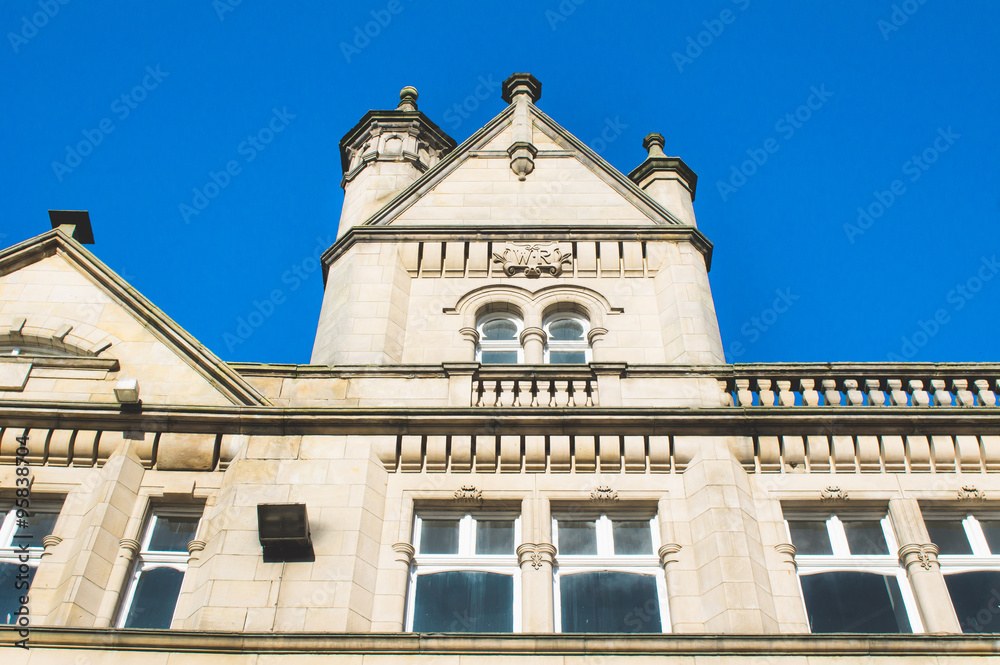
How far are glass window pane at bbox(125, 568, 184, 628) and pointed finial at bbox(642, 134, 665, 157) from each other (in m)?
12.6

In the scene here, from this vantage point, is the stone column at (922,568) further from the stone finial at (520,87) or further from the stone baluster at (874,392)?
the stone finial at (520,87)

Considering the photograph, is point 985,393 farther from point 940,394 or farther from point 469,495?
point 469,495

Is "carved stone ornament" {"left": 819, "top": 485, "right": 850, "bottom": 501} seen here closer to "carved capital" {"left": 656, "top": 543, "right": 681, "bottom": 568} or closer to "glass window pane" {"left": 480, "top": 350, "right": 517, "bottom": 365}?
"carved capital" {"left": 656, "top": 543, "right": 681, "bottom": 568}

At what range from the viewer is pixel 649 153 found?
72.8 feet

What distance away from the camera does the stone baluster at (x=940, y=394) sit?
14.8m

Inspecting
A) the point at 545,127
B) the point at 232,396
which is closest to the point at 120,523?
the point at 232,396

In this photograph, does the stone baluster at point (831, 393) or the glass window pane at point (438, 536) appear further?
the stone baluster at point (831, 393)

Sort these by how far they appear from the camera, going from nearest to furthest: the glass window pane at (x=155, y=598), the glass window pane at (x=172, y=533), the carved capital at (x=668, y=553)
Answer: the glass window pane at (x=155, y=598), the carved capital at (x=668, y=553), the glass window pane at (x=172, y=533)

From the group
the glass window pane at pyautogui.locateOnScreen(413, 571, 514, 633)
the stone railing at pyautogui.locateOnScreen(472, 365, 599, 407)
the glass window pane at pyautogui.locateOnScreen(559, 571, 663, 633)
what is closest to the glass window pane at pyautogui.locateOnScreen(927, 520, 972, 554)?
the glass window pane at pyautogui.locateOnScreen(559, 571, 663, 633)

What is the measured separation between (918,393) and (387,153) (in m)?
11.0

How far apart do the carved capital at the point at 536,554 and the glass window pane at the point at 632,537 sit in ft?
2.58

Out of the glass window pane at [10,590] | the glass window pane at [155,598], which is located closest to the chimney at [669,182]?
the glass window pane at [155,598]

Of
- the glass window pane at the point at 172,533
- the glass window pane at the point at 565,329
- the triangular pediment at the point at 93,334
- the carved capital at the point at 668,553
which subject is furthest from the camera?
the glass window pane at the point at 565,329

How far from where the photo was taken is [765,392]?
14906 mm
